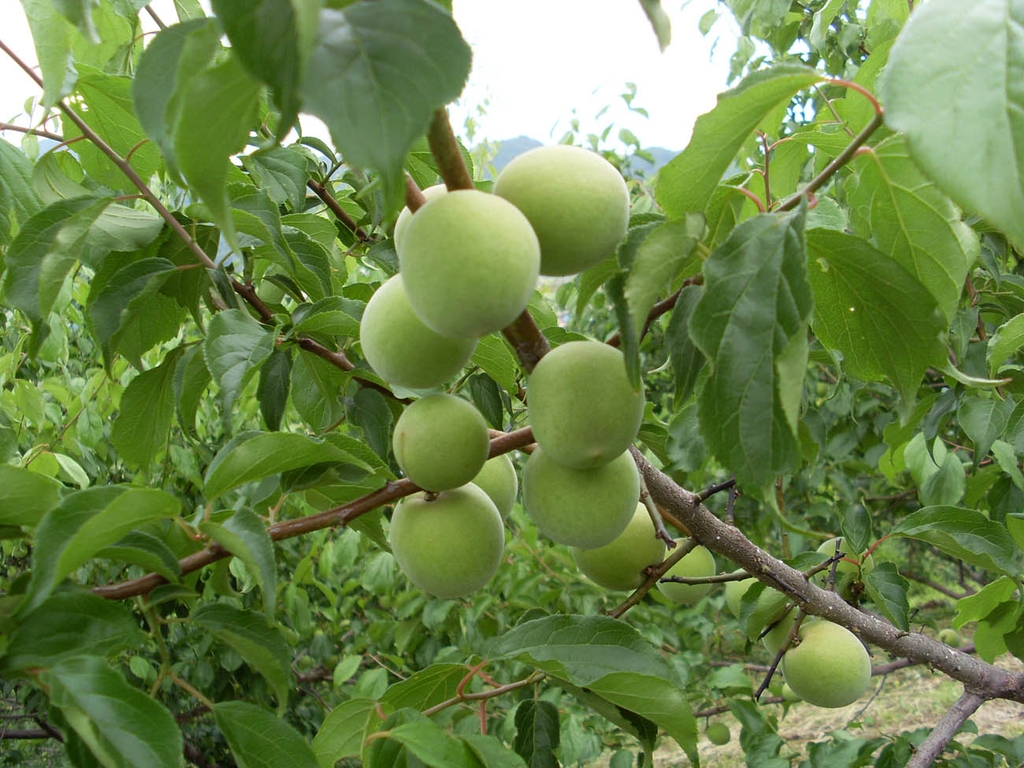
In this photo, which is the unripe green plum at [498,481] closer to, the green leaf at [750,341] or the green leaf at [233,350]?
the green leaf at [233,350]

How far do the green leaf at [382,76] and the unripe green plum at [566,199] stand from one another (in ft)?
0.75

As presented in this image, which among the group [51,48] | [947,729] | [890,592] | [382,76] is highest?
[51,48]

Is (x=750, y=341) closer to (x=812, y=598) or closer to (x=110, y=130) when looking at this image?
(x=812, y=598)

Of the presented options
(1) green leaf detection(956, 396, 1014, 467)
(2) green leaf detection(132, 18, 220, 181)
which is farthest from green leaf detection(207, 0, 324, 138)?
(1) green leaf detection(956, 396, 1014, 467)

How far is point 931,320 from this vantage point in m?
0.71

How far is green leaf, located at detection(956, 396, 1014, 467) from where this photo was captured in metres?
1.43

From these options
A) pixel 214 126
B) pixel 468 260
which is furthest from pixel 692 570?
pixel 214 126

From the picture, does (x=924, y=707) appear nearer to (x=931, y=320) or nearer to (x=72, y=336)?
(x=931, y=320)

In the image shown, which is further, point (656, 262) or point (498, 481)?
point (498, 481)

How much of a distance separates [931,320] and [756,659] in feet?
13.4

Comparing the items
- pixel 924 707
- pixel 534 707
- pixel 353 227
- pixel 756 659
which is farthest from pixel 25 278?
pixel 756 659

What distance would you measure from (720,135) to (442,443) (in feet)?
1.26

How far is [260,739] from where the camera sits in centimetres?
75

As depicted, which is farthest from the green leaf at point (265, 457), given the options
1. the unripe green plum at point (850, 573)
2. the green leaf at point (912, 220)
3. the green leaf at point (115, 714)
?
the unripe green plum at point (850, 573)
